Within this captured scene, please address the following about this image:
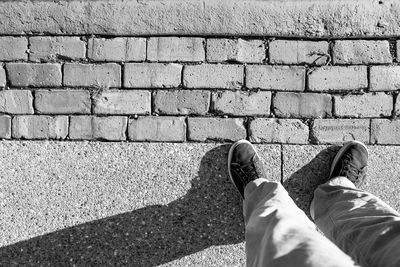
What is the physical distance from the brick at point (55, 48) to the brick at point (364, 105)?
1.47m

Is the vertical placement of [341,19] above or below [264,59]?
above

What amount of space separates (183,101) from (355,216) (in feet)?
3.55

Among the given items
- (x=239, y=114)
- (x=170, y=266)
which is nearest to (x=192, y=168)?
(x=239, y=114)

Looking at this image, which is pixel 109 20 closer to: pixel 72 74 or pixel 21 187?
pixel 72 74

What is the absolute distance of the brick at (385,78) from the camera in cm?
244

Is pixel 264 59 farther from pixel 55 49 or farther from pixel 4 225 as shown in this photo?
pixel 4 225

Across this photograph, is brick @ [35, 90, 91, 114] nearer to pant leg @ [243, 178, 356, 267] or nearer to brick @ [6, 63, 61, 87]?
brick @ [6, 63, 61, 87]

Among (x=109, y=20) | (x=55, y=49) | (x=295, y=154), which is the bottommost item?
(x=295, y=154)

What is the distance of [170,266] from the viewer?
245 cm

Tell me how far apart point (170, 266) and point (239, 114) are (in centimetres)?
93

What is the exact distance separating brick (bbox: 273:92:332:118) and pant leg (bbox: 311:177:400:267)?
388mm

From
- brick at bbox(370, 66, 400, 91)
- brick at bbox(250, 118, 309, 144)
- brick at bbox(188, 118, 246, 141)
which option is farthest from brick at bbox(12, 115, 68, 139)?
brick at bbox(370, 66, 400, 91)

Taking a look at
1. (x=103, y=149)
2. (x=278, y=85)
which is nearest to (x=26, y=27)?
(x=103, y=149)

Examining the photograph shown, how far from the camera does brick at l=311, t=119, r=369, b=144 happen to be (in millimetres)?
2463
